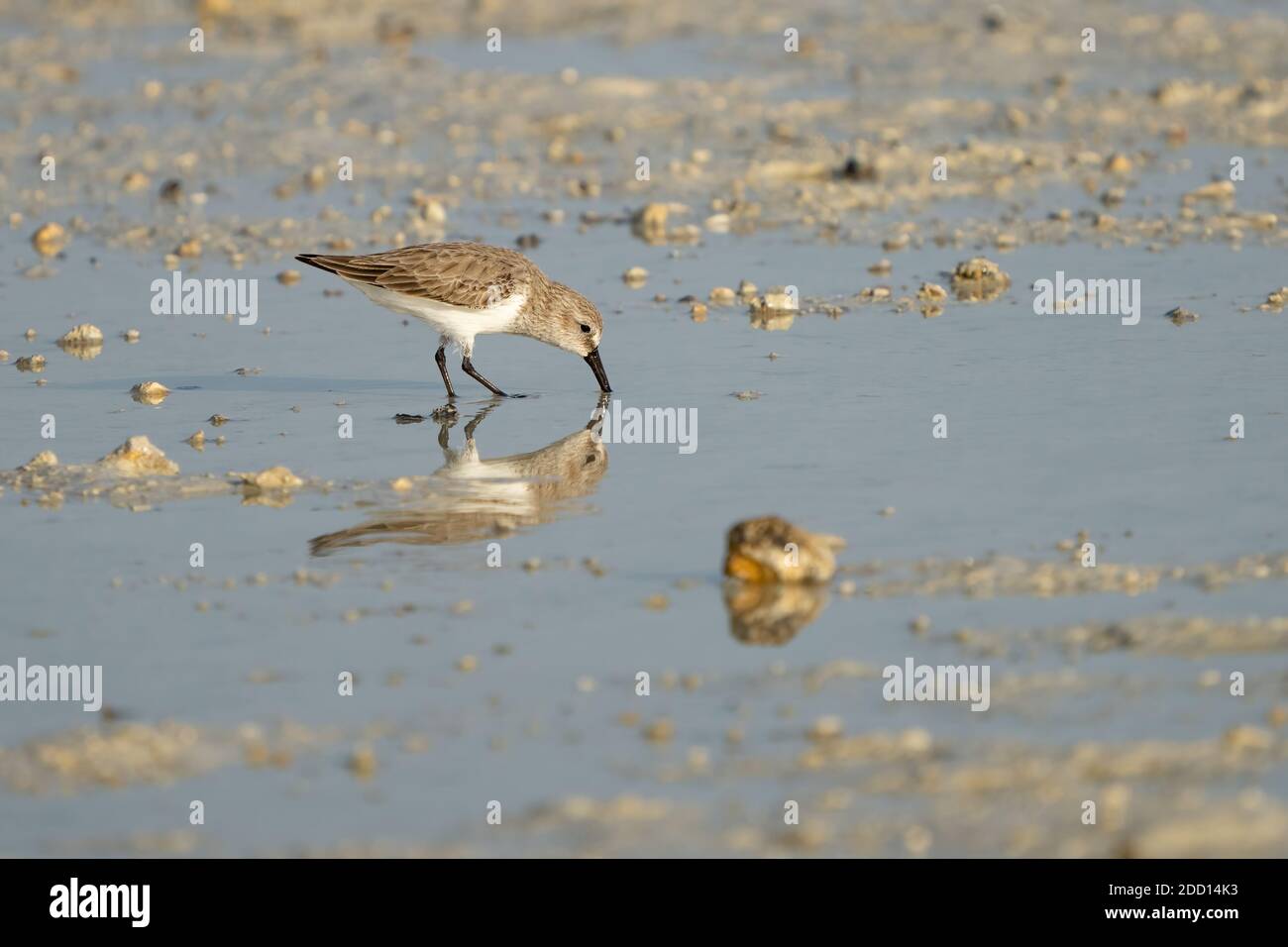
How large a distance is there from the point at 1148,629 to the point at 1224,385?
414cm

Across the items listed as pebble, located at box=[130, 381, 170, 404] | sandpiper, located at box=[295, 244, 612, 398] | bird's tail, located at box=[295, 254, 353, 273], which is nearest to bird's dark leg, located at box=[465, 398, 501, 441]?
sandpiper, located at box=[295, 244, 612, 398]

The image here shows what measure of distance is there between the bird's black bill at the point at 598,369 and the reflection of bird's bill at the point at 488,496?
1023 millimetres

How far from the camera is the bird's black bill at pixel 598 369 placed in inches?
464

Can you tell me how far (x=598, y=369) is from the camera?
468 inches

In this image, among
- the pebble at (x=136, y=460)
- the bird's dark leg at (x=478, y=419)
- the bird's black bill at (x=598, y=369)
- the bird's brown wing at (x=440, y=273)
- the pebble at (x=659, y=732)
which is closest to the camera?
the pebble at (x=659, y=732)

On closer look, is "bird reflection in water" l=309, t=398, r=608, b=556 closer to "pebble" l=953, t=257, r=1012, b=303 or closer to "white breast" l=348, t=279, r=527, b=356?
"white breast" l=348, t=279, r=527, b=356

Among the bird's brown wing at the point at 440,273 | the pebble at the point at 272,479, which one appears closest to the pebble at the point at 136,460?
the pebble at the point at 272,479

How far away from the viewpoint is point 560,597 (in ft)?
Result: 26.0

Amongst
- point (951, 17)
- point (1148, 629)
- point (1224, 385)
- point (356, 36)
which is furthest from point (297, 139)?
point (1148, 629)

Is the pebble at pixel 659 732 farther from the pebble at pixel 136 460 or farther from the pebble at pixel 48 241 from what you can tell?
the pebble at pixel 48 241

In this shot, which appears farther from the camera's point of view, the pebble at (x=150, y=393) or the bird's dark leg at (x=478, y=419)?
the pebble at (x=150, y=393)

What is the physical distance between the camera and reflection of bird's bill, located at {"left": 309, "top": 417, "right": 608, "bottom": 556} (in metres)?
8.81

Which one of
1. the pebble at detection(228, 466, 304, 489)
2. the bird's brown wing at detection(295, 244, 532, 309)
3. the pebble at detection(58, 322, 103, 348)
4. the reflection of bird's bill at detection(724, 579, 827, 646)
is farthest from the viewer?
the pebble at detection(58, 322, 103, 348)
